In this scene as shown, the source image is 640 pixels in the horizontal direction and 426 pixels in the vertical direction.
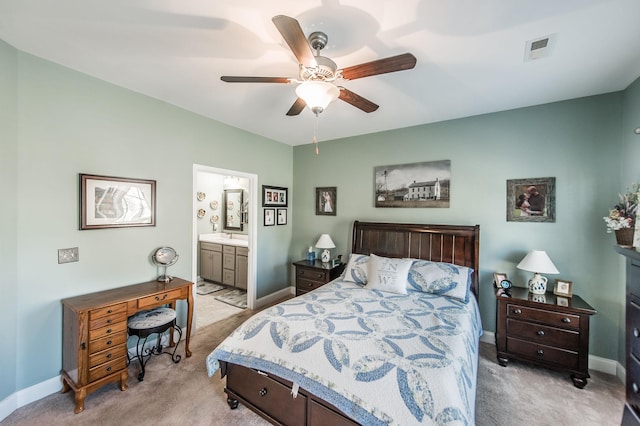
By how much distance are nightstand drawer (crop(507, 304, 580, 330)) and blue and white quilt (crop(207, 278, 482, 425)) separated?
58 cm

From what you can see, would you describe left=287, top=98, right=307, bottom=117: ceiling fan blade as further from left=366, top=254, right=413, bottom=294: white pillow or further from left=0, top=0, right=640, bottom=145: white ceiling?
left=366, top=254, right=413, bottom=294: white pillow

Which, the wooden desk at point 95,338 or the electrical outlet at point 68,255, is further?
the electrical outlet at point 68,255

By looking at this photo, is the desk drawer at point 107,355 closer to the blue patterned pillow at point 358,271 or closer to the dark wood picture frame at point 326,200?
the blue patterned pillow at point 358,271

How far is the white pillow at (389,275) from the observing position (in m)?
2.84

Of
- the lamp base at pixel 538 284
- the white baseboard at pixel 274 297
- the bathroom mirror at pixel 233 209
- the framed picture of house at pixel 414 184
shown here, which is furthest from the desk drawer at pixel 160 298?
the lamp base at pixel 538 284

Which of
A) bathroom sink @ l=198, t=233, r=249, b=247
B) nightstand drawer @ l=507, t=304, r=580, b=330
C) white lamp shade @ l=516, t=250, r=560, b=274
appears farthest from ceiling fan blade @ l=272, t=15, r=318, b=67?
bathroom sink @ l=198, t=233, r=249, b=247

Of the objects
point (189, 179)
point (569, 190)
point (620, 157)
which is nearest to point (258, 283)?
point (189, 179)

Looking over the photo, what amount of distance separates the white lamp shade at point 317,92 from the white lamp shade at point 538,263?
2567 millimetres

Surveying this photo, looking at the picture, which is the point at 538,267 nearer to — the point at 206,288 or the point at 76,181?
the point at 76,181

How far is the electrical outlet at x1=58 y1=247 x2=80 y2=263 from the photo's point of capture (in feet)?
7.40

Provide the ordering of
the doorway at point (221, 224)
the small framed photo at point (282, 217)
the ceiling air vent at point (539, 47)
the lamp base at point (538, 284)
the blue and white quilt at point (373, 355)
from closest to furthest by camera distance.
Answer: the blue and white quilt at point (373, 355) → the ceiling air vent at point (539, 47) → the lamp base at point (538, 284) → the doorway at point (221, 224) → the small framed photo at point (282, 217)

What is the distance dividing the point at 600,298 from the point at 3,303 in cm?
525

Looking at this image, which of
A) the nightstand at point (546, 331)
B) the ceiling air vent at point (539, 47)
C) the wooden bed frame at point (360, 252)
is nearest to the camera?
the wooden bed frame at point (360, 252)

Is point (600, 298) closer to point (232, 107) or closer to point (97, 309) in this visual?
point (232, 107)
